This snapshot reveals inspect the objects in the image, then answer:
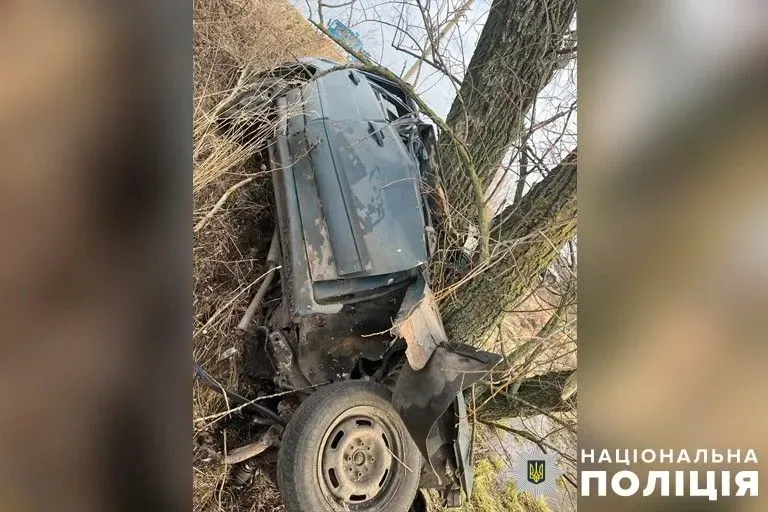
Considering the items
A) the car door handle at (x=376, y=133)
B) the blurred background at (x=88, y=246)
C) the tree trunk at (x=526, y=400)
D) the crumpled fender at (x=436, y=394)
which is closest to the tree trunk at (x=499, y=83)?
the car door handle at (x=376, y=133)

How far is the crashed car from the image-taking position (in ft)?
5.40

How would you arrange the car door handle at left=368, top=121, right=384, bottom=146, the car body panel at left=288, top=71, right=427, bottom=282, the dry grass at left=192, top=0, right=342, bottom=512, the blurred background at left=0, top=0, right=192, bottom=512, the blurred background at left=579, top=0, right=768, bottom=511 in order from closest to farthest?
the blurred background at left=0, top=0, right=192, bottom=512 < the blurred background at left=579, top=0, right=768, bottom=511 < the dry grass at left=192, top=0, right=342, bottom=512 < the car body panel at left=288, top=71, right=427, bottom=282 < the car door handle at left=368, top=121, right=384, bottom=146

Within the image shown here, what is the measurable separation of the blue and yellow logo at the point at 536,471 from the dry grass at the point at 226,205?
30.9 inches

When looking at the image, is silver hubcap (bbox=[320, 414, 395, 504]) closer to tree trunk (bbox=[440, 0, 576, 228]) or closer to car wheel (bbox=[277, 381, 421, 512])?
car wheel (bbox=[277, 381, 421, 512])

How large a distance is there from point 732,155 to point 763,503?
38.2 inches

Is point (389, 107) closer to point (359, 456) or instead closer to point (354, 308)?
point (354, 308)

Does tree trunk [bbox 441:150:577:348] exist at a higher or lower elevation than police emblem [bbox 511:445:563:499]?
higher

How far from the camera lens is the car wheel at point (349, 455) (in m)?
1.58

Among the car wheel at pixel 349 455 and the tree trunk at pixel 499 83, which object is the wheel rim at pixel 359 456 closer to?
the car wheel at pixel 349 455

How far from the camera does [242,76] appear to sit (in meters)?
1.92

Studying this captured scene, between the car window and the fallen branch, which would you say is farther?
the car window

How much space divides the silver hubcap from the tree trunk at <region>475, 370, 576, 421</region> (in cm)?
33

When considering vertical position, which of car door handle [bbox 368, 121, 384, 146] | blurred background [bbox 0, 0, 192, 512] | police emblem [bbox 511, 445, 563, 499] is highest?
car door handle [bbox 368, 121, 384, 146]

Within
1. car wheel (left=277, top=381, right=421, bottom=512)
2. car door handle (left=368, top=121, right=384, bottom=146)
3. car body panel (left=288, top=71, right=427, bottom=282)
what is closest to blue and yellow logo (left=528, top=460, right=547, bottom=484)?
car wheel (left=277, top=381, right=421, bottom=512)
